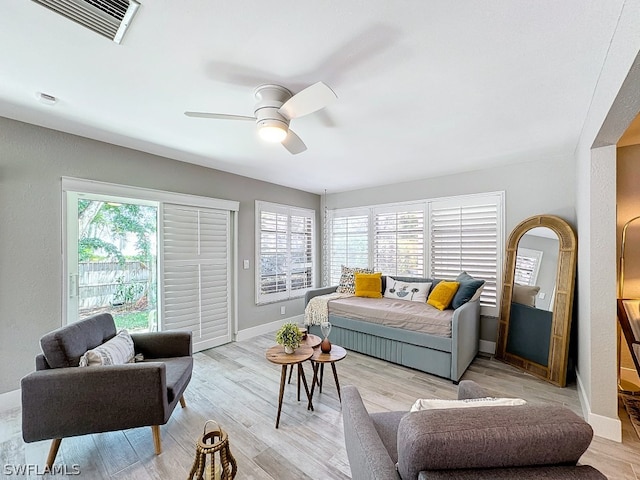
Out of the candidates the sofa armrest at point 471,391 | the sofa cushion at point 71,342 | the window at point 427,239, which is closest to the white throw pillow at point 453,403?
the sofa armrest at point 471,391

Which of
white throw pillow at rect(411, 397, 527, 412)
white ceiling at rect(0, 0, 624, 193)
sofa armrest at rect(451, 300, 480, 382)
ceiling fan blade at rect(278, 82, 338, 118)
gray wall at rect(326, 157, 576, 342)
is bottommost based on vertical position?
sofa armrest at rect(451, 300, 480, 382)

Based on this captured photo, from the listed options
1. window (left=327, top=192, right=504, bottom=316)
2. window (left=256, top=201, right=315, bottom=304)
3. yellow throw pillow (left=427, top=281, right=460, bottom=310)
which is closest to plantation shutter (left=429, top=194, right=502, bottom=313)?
window (left=327, top=192, right=504, bottom=316)

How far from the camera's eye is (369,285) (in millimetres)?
4191

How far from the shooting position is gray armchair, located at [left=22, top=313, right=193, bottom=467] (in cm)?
165

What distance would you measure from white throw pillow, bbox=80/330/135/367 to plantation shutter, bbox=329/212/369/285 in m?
3.66

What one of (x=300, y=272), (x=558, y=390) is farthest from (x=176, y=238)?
(x=558, y=390)

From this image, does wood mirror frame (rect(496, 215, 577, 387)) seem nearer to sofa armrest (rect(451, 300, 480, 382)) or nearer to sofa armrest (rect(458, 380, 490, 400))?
sofa armrest (rect(451, 300, 480, 382))

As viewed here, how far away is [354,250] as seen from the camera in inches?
202

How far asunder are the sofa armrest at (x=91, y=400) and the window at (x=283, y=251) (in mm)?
2603

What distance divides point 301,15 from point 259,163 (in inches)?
94.5

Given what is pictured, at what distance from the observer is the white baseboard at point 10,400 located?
91.3 inches

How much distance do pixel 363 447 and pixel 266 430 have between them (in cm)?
134

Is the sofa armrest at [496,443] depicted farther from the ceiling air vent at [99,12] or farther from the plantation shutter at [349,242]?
the plantation shutter at [349,242]

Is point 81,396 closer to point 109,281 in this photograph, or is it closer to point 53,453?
point 53,453
